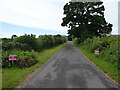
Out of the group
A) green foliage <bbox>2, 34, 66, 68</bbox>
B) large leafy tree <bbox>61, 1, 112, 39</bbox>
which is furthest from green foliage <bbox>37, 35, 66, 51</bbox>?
large leafy tree <bbox>61, 1, 112, 39</bbox>

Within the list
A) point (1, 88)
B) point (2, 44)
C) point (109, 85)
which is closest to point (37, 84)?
point (1, 88)

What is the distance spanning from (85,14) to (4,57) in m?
28.6

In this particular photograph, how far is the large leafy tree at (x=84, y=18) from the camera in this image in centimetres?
3316

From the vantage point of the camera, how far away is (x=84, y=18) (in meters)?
34.4

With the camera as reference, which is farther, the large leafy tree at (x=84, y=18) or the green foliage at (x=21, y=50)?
the large leafy tree at (x=84, y=18)

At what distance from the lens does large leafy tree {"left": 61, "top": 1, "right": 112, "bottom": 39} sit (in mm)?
33156

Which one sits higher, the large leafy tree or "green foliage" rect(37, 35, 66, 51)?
the large leafy tree

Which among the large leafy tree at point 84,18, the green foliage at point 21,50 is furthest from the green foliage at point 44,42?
the large leafy tree at point 84,18

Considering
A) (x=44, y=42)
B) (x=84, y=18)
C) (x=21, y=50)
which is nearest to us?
(x=21, y=50)

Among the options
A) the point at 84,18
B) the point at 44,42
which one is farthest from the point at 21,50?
the point at 84,18

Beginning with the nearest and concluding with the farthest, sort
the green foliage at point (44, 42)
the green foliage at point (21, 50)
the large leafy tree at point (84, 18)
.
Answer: the green foliage at point (21, 50)
the green foliage at point (44, 42)
the large leafy tree at point (84, 18)

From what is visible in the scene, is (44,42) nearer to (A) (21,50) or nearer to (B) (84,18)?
(A) (21,50)

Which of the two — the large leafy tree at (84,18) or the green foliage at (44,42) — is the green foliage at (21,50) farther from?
the large leafy tree at (84,18)

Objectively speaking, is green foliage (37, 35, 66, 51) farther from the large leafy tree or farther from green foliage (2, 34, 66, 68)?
the large leafy tree
